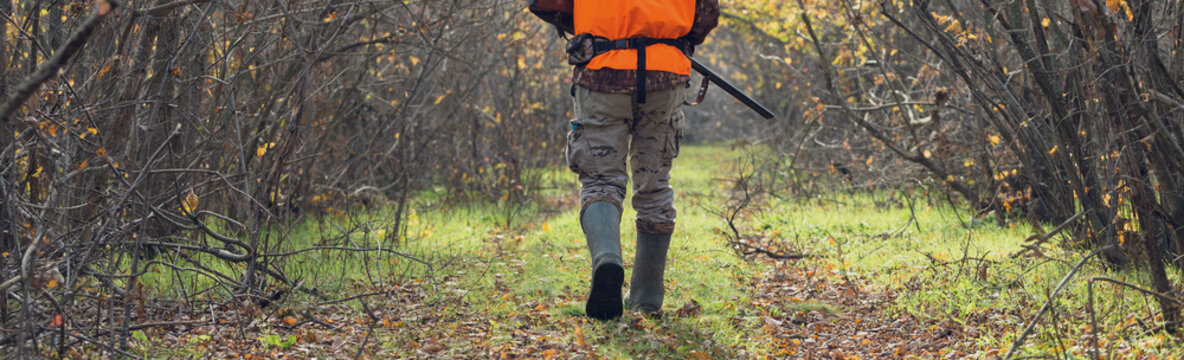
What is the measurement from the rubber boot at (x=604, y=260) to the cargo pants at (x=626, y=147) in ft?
0.25

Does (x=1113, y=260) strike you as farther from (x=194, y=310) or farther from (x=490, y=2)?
(x=490, y=2)

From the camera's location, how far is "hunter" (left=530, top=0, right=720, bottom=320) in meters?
3.96

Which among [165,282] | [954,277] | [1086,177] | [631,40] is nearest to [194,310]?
[165,282]

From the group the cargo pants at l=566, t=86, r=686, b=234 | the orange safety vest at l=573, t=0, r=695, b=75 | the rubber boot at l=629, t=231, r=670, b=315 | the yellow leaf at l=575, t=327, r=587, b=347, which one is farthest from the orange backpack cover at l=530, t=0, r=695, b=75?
the yellow leaf at l=575, t=327, r=587, b=347

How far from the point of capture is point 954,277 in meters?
4.82

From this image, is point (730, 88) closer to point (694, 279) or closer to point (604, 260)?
point (694, 279)

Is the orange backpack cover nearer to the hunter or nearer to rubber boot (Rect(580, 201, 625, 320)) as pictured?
the hunter

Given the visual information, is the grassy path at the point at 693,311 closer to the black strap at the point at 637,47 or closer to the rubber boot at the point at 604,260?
the rubber boot at the point at 604,260

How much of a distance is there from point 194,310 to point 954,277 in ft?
11.6

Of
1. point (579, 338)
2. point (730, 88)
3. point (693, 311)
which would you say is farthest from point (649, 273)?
point (730, 88)

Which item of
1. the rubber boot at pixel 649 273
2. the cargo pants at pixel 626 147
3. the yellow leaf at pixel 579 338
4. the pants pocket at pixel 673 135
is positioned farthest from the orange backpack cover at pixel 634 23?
the yellow leaf at pixel 579 338

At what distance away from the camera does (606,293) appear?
3.96 metres

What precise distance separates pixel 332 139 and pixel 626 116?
4.29 metres

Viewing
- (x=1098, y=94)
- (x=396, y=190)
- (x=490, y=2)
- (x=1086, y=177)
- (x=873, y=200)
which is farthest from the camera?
(x=396, y=190)
